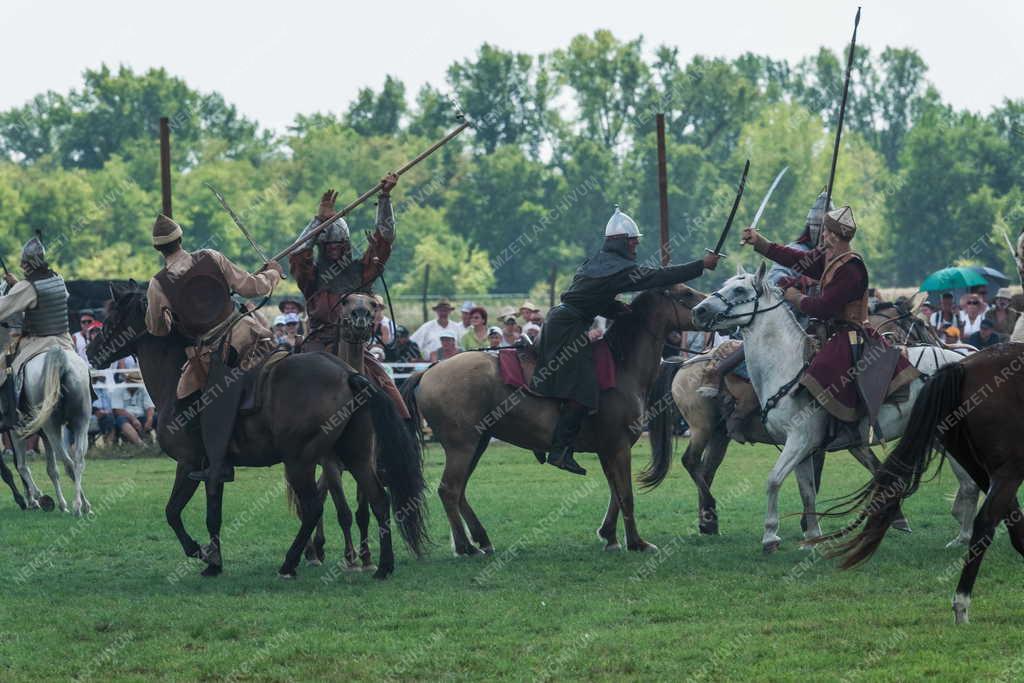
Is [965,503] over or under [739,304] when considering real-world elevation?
under

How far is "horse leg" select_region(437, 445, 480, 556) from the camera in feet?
41.2

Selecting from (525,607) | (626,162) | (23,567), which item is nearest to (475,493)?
(23,567)

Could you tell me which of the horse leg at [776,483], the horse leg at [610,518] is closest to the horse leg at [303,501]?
the horse leg at [610,518]

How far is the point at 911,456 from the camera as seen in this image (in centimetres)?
930

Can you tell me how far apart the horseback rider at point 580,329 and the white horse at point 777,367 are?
42 cm

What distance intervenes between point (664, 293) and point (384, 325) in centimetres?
876

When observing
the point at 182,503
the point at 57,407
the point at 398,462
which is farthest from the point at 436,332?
the point at 398,462

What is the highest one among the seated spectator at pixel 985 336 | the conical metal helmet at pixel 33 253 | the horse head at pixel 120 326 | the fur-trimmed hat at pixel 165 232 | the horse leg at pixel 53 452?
the fur-trimmed hat at pixel 165 232

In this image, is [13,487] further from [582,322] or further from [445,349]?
[445,349]

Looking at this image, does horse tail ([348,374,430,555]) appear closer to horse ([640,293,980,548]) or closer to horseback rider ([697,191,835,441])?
horse ([640,293,980,548])

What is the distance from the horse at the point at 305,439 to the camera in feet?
36.6

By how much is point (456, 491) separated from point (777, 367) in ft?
9.32

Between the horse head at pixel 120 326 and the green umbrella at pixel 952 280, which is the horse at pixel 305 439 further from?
the green umbrella at pixel 952 280

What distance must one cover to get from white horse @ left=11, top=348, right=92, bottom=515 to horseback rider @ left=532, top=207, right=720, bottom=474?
19.1 feet
